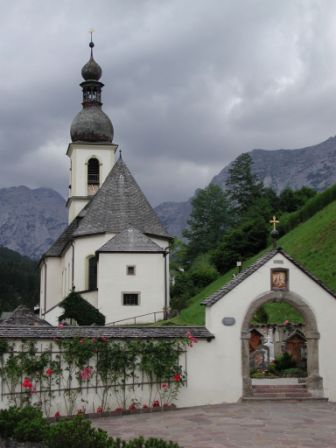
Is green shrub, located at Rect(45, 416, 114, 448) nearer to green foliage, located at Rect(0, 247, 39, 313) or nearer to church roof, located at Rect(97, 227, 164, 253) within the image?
church roof, located at Rect(97, 227, 164, 253)

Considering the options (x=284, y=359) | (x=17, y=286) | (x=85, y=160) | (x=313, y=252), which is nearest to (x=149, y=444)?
(x=284, y=359)

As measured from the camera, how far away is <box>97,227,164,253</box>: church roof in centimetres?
3950

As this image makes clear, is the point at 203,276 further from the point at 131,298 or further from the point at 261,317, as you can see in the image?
the point at 261,317

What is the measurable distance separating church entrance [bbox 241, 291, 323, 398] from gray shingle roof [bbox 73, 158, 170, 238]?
1983cm

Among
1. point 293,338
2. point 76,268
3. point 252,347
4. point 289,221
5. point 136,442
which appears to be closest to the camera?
point 136,442

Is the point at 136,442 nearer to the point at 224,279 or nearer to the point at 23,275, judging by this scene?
the point at 224,279

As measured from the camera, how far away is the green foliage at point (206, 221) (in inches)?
3359

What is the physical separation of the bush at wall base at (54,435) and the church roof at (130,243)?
27.8m

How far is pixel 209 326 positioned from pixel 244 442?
6730 millimetres

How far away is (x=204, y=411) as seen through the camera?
17.1 meters

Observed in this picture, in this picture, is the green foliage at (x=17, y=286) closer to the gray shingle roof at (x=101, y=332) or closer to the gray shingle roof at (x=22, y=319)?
the gray shingle roof at (x=22, y=319)

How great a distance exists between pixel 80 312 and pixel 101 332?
69.9 ft

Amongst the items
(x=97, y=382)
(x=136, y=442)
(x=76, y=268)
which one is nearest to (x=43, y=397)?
(x=97, y=382)

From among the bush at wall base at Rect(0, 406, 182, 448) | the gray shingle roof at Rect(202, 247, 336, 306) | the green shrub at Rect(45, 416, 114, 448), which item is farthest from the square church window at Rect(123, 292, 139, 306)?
the green shrub at Rect(45, 416, 114, 448)
